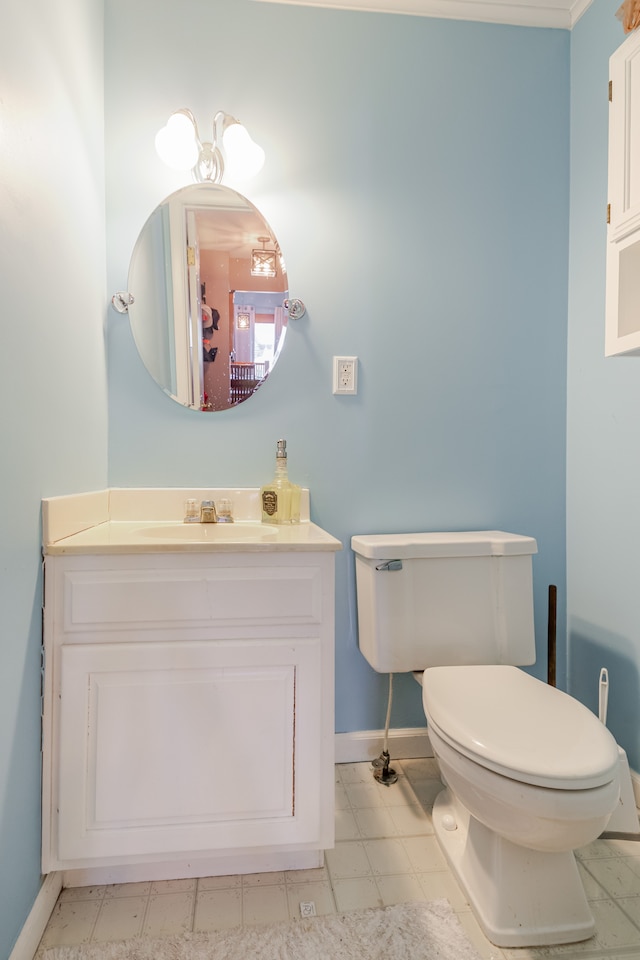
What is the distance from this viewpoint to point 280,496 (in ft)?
5.15

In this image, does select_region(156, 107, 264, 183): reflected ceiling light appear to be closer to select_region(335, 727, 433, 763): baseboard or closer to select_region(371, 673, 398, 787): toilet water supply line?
select_region(371, 673, 398, 787): toilet water supply line

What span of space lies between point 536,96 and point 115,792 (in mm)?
2216

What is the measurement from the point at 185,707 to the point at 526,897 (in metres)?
0.78

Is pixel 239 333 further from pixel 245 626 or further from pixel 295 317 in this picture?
pixel 245 626

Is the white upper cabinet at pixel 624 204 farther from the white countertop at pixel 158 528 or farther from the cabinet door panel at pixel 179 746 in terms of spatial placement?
the cabinet door panel at pixel 179 746

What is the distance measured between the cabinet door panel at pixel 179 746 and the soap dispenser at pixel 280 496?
0.45 metres

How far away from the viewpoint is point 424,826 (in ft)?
4.71

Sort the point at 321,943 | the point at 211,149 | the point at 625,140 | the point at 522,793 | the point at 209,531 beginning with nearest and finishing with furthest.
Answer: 1. the point at 522,793
2. the point at 321,943
3. the point at 625,140
4. the point at 209,531
5. the point at 211,149

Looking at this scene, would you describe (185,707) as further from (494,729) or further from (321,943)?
(494,729)

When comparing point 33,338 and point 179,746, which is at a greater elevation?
point 33,338

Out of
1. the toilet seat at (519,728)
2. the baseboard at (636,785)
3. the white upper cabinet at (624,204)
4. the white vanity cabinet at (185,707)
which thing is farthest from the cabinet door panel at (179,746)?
the white upper cabinet at (624,204)

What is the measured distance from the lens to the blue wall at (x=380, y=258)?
1613 millimetres

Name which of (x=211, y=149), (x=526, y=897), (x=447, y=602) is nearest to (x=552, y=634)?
(x=447, y=602)

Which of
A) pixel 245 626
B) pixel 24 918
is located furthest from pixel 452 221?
pixel 24 918
